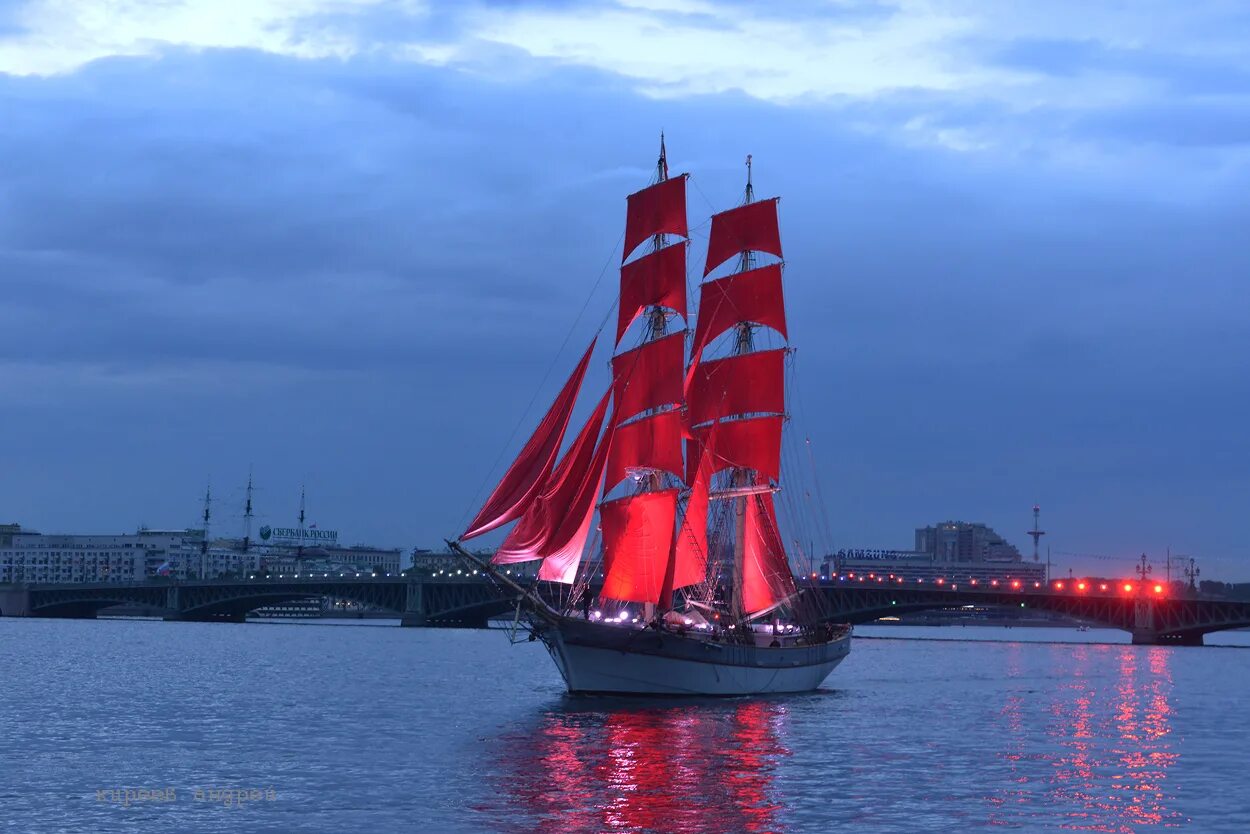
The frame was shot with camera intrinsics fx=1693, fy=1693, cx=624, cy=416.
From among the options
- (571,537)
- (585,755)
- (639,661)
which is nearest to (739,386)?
(571,537)

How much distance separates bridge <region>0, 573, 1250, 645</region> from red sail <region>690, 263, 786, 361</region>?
36.8 metres

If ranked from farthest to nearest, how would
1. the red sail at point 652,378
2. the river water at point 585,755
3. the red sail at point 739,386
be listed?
1. the red sail at point 739,386
2. the red sail at point 652,378
3. the river water at point 585,755

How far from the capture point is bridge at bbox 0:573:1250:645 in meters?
143

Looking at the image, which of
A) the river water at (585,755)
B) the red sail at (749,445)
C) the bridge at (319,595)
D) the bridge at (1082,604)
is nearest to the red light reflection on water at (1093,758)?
the river water at (585,755)

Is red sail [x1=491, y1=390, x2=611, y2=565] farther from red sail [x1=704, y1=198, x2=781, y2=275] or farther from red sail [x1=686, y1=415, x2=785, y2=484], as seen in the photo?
red sail [x1=704, y1=198, x2=781, y2=275]

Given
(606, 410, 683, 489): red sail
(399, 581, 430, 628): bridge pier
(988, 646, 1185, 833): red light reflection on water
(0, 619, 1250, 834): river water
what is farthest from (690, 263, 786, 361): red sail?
(399, 581, 430, 628): bridge pier

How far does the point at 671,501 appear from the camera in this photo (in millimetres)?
70125

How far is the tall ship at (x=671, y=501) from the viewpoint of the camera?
6756cm

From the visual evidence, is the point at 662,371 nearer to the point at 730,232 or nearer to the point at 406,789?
the point at 730,232

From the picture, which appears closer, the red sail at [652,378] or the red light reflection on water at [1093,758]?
the red light reflection on water at [1093,758]

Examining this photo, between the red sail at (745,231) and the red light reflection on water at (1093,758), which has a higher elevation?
the red sail at (745,231)

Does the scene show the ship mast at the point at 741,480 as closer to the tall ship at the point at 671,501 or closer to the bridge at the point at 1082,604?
the tall ship at the point at 671,501

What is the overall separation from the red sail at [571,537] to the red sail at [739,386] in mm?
15177

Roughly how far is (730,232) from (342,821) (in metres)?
52.1
